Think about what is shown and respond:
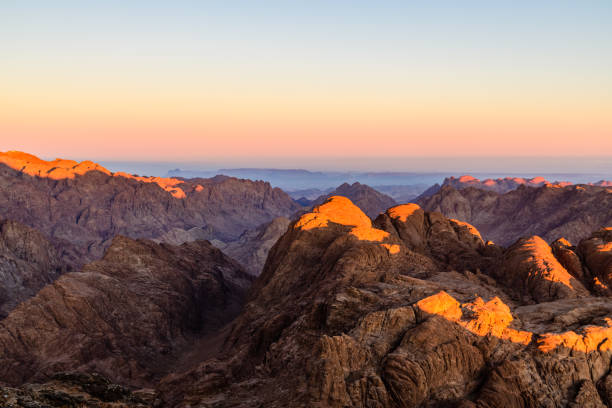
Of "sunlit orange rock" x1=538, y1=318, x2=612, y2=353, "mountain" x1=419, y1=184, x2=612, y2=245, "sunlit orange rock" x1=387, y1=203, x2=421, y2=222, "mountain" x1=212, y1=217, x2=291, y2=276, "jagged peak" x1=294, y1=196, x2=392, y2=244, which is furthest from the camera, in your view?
"mountain" x1=212, y1=217, x2=291, y2=276

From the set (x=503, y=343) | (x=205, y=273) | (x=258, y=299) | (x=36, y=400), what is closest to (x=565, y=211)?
(x=205, y=273)

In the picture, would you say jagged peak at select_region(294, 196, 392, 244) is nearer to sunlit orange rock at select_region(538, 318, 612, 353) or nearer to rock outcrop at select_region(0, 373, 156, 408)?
sunlit orange rock at select_region(538, 318, 612, 353)

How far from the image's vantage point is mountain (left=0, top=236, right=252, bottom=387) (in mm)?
56156

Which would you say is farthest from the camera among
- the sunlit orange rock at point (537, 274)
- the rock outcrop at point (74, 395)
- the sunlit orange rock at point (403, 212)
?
the sunlit orange rock at point (403, 212)

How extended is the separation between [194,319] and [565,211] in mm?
148571

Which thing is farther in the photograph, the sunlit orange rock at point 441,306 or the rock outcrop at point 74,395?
the sunlit orange rock at point 441,306

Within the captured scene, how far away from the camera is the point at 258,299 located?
57312 mm

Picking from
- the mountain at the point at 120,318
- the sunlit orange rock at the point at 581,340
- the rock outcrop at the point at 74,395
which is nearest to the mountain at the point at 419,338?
the sunlit orange rock at the point at 581,340

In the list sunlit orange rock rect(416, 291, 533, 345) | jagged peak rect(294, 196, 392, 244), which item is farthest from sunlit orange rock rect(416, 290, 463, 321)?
jagged peak rect(294, 196, 392, 244)

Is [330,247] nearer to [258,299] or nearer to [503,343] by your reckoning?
[258,299]

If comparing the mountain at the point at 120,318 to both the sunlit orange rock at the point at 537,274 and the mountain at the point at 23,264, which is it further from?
the sunlit orange rock at the point at 537,274

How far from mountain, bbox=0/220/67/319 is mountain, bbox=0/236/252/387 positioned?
3133 cm

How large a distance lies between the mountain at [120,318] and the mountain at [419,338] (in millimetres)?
17077

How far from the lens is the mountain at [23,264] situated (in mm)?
96625
